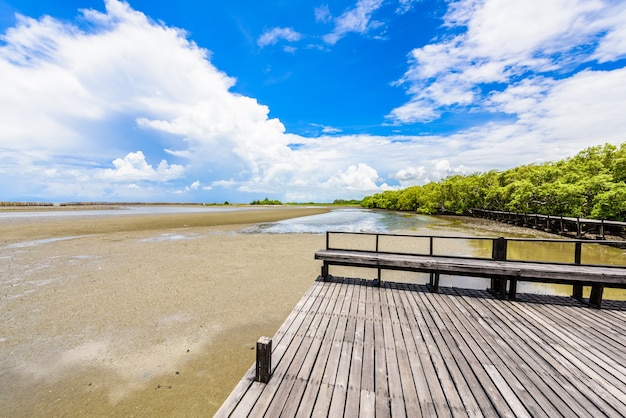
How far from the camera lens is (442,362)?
12.9ft

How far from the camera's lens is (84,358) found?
5359 millimetres

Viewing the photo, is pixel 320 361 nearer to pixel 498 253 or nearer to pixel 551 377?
pixel 551 377

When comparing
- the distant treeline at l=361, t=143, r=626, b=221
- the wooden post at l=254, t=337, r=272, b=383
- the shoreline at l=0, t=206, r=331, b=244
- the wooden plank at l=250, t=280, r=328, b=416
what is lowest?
the shoreline at l=0, t=206, r=331, b=244

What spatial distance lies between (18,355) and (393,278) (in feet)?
35.8

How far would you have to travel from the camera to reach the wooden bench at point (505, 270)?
6191 millimetres

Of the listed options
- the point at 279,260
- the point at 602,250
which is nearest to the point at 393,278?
the point at 279,260

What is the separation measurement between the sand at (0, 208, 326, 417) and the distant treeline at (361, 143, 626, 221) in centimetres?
2791

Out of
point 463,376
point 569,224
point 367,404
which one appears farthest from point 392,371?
point 569,224

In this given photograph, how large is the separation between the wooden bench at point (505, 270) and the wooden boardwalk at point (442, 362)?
578 mm

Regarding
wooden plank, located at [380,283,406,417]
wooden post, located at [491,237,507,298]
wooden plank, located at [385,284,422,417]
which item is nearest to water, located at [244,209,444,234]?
wooden post, located at [491,237,507,298]

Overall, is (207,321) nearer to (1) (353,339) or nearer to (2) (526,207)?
(1) (353,339)

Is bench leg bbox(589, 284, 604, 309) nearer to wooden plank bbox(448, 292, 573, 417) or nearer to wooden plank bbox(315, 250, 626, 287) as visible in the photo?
wooden plank bbox(315, 250, 626, 287)

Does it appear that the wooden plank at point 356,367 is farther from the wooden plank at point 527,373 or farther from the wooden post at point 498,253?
the wooden post at point 498,253

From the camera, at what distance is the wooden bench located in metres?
6.19
